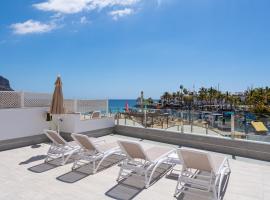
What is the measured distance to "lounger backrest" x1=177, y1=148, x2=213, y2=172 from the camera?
3.86m

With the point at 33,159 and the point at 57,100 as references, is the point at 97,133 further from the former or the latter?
the point at 33,159

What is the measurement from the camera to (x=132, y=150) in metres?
4.77

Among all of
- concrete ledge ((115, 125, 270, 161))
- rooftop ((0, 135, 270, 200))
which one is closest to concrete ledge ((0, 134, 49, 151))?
rooftop ((0, 135, 270, 200))

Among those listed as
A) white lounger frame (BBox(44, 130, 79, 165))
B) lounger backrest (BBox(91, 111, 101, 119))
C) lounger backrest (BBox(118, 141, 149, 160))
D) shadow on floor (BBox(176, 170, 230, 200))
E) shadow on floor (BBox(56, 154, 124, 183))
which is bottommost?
shadow on floor (BBox(176, 170, 230, 200))

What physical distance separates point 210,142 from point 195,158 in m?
3.97

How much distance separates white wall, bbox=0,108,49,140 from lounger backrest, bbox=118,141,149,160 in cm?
474

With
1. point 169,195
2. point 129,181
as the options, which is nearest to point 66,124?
point 129,181

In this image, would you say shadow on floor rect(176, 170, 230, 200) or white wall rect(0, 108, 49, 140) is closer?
shadow on floor rect(176, 170, 230, 200)

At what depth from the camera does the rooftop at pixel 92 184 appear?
4008mm

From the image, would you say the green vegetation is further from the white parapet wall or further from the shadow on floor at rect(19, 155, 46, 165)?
the shadow on floor at rect(19, 155, 46, 165)

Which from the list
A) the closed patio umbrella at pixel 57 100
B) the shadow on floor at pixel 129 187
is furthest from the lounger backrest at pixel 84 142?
the closed patio umbrella at pixel 57 100

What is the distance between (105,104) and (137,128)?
2.00m

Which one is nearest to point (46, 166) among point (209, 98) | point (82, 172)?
point (82, 172)

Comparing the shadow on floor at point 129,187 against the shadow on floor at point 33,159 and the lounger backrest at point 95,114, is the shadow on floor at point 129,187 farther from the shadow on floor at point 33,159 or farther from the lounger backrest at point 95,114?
the lounger backrest at point 95,114
